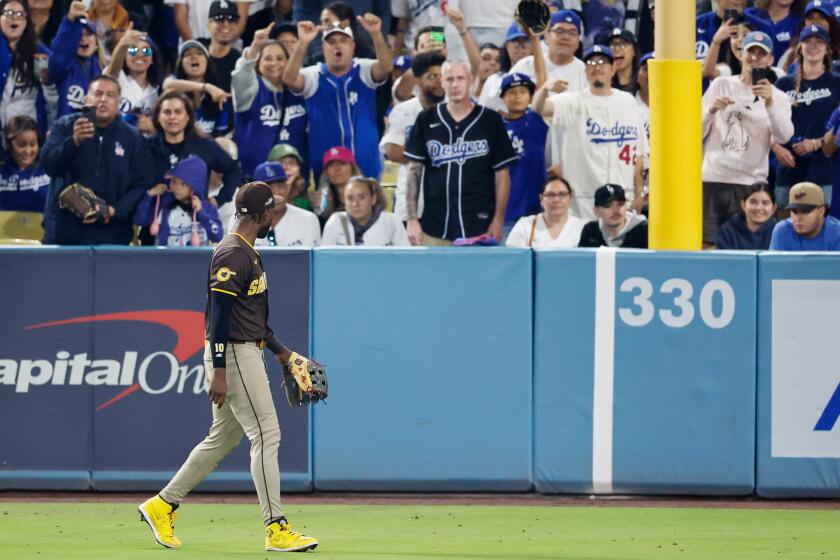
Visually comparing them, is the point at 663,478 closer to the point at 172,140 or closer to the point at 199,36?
the point at 172,140

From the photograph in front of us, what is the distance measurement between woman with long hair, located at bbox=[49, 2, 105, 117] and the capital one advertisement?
4021mm

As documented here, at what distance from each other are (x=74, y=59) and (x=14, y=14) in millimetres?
719

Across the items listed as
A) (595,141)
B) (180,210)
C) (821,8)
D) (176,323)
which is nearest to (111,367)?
(176,323)

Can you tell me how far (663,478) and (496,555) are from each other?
2748 mm

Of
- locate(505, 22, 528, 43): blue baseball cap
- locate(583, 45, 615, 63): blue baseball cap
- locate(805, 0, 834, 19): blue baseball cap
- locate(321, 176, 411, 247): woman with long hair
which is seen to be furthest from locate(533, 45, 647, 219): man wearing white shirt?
locate(805, 0, 834, 19): blue baseball cap

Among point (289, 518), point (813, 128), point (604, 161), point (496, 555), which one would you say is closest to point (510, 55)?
point (604, 161)

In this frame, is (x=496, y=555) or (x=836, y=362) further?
(x=836, y=362)

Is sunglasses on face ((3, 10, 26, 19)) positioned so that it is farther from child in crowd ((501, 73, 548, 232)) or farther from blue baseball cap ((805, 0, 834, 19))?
blue baseball cap ((805, 0, 834, 19))

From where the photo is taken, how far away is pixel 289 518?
9.71m

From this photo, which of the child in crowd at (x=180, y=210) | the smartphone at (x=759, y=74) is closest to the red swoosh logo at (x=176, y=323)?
the child in crowd at (x=180, y=210)

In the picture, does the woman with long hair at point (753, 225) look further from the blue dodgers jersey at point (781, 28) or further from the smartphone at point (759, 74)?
the blue dodgers jersey at point (781, 28)

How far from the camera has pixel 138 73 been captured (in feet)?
47.2

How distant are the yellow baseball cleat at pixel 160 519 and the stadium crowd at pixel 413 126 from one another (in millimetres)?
3934

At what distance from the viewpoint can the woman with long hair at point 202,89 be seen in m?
14.3
